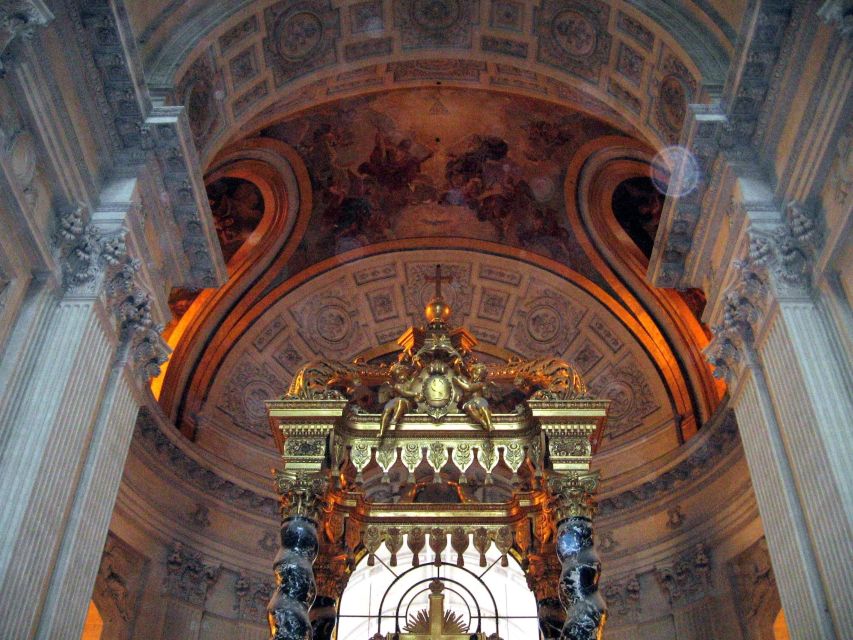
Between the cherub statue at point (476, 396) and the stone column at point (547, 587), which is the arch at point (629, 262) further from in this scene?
the cherub statue at point (476, 396)

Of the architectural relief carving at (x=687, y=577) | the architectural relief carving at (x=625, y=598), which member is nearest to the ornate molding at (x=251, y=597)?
the architectural relief carving at (x=625, y=598)

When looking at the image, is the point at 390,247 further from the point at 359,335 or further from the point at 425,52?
the point at 425,52

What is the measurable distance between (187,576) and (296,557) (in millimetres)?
4179

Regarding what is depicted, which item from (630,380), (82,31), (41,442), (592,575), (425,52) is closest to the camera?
(41,442)

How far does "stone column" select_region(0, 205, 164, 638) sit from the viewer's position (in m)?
5.36

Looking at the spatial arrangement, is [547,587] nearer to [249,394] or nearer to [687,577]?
[687,577]

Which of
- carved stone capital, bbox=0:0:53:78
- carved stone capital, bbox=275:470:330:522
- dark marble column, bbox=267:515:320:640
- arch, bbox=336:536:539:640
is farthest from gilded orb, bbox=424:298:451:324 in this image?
arch, bbox=336:536:539:640

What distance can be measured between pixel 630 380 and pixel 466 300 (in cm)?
284

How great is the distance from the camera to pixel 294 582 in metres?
6.96

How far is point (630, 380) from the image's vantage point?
1286 cm

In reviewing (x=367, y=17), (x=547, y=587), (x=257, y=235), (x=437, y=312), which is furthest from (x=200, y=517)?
(x=367, y=17)

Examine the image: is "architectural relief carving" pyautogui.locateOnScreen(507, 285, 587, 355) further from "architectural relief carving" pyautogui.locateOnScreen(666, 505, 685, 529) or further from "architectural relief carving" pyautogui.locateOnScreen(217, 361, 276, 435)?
"architectural relief carving" pyautogui.locateOnScreen(217, 361, 276, 435)

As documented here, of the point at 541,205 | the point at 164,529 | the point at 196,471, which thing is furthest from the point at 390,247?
the point at 164,529

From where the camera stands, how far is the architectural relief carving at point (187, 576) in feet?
34.6
